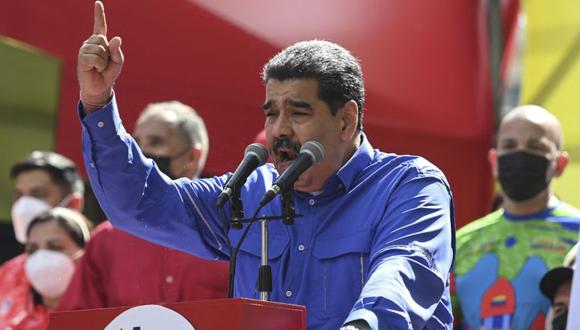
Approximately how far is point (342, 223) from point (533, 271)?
205 centimetres

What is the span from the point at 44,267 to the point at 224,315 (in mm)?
3342

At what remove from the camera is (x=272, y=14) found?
24.6ft

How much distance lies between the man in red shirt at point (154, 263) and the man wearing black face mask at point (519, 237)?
1.21 metres

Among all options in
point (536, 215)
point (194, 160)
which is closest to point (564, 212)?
point (536, 215)

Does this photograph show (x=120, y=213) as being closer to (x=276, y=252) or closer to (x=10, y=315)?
(x=276, y=252)

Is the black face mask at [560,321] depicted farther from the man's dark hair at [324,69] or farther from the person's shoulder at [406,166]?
the man's dark hair at [324,69]

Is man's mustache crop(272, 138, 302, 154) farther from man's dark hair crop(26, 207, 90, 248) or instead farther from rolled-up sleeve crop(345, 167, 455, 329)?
man's dark hair crop(26, 207, 90, 248)

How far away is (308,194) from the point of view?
140 inches

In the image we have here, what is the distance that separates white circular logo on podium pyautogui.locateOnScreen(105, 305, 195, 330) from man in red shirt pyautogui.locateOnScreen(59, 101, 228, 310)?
2192 millimetres

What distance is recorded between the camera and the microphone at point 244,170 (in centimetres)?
312

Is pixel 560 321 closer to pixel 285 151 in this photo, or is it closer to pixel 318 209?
pixel 318 209

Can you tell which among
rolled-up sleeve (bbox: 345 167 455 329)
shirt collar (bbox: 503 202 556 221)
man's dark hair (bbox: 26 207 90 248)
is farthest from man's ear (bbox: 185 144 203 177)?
rolled-up sleeve (bbox: 345 167 455 329)

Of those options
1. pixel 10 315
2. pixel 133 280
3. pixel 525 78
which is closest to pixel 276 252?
pixel 133 280

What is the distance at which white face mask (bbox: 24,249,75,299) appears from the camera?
5840 millimetres
